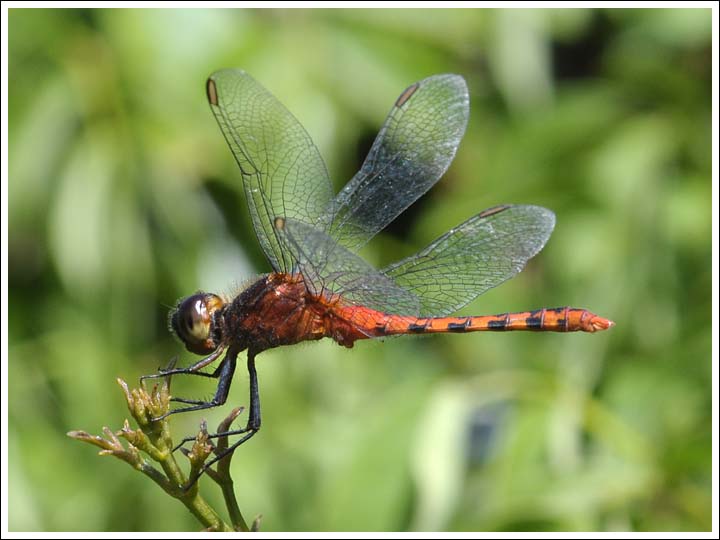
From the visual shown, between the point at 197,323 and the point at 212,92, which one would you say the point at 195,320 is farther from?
the point at 212,92

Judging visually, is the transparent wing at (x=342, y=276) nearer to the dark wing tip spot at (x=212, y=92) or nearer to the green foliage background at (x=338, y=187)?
the dark wing tip spot at (x=212, y=92)

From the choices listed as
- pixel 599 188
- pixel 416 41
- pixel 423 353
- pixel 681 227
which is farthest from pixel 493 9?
pixel 423 353

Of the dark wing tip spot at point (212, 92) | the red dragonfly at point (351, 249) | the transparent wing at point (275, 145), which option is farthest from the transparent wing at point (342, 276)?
the dark wing tip spot at point (212, 92)

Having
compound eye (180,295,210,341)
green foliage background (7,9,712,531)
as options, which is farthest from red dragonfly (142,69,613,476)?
green foliage background (7,9,712,531)

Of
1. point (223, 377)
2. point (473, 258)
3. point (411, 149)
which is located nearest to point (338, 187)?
point (411, 149)

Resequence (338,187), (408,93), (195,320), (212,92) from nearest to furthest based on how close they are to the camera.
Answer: (195,320) < (212,92) < (408,93) < (338,187)

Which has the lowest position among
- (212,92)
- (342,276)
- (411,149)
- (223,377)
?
(223,377)
